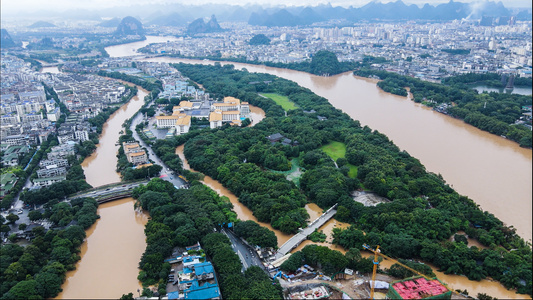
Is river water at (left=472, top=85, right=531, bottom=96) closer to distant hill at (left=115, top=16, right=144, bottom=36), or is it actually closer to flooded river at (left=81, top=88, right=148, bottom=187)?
flooded river at (left=81, top=88, right=148, bottom=187)

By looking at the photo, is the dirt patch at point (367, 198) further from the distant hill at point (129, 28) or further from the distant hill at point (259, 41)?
the distant hill at point (129, 28)

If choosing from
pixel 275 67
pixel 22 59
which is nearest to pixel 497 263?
pixel 275 67

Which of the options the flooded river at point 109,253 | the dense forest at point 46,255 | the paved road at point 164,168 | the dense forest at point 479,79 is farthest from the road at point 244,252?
the dense forest at point 479,79

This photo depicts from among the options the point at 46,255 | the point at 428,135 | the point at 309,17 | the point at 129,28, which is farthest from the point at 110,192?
the point at 309,17

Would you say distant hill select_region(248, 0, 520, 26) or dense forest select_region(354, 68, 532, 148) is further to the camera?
distant hill select_region(248, 0, 520, 26)

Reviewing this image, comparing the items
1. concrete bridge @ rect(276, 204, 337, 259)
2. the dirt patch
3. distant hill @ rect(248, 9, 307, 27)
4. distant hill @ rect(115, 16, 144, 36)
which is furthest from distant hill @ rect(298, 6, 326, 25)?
concrete bridge @ rect(276, 204, 337, 259)

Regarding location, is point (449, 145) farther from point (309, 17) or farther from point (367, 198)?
point (309, 17)

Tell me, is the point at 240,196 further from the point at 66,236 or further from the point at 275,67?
the point at 275,67
